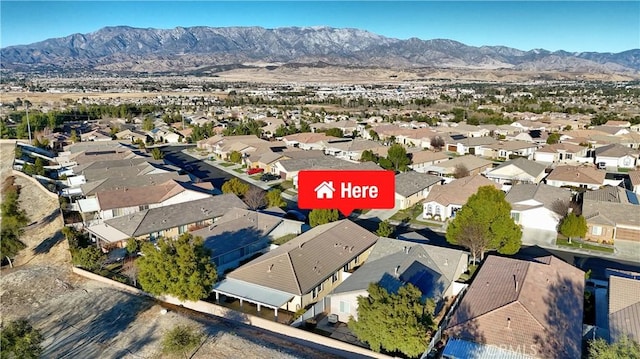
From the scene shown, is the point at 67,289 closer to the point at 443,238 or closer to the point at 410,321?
the point at 410,321

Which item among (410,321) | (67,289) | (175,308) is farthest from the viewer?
(67,289)

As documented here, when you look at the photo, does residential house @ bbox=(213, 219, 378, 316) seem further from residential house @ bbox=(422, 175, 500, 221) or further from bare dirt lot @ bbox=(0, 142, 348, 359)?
residential house @ bbox=(422, 175, 500, 221)

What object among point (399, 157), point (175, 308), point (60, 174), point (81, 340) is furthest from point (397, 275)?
point (60, 174)

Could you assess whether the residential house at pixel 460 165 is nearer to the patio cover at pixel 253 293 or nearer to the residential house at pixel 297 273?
the residential house at pixel 297 273

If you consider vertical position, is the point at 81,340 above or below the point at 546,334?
below

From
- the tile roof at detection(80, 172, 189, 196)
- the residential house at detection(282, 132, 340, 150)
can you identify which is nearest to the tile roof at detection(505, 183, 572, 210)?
the tile roof at detection(80, 172, 189, 196)

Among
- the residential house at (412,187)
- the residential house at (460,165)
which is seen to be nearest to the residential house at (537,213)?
the residential house at (412,187)

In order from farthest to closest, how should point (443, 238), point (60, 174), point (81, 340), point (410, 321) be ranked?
point (60, 174), point (443, 238), point (81, 340), point (410, 321)
